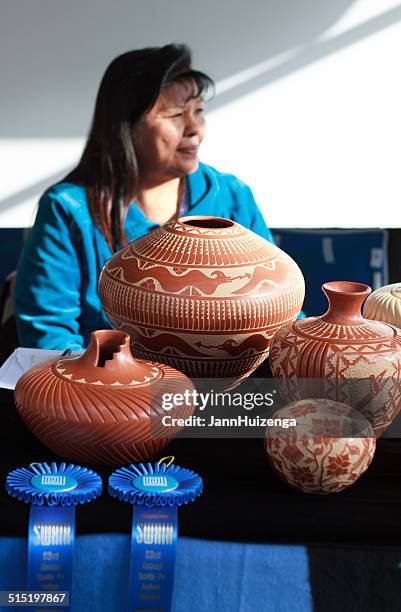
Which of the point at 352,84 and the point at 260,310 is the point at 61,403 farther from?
the point at 352,84

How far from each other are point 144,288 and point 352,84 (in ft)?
7.07

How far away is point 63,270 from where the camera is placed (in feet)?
5.22

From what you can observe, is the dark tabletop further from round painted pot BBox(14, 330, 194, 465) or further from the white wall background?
the white wall background

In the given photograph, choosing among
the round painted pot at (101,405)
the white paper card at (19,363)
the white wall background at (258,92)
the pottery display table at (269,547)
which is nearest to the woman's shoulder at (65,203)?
the white paper card at (19,363)

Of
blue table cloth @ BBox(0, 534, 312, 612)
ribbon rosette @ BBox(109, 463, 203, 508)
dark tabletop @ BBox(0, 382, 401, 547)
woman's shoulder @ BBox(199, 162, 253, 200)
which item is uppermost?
woman's shoulder @ BBox(199, 162, 253, 200)

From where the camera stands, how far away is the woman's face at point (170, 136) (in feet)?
5.38

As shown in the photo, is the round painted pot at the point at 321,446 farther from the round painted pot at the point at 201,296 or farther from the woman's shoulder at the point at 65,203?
the woman's shoulder at the point at 65,203

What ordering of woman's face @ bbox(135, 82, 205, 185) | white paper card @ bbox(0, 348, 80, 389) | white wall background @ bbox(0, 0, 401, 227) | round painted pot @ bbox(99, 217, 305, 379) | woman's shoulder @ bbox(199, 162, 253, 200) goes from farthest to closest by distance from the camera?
white wall background @ bbox(0, 0, 401, 227), woman's shoulder @ bbox(199, 162, 253, 200), woman's face @ bbox(135, 82, 205, 185), white paper card @ bbox(0, 348, 80, 389), round painted pot @ bbox(99, 217, 305, 379)

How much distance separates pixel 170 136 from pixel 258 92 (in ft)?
4.40

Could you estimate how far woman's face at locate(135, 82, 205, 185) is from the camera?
5.38 feet

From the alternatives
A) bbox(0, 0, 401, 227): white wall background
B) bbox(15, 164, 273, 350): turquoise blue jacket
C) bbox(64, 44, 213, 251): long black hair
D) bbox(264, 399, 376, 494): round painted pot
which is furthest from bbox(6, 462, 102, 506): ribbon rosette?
bbox(0, 0, 401, 227): white wall background

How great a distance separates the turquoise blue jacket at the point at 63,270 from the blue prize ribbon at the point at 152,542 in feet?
2.16

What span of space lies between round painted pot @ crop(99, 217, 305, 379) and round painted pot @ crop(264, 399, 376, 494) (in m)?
0.16

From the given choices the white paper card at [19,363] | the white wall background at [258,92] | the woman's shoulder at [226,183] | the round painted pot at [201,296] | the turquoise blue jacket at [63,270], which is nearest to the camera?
the round painted pot at [201,296]
